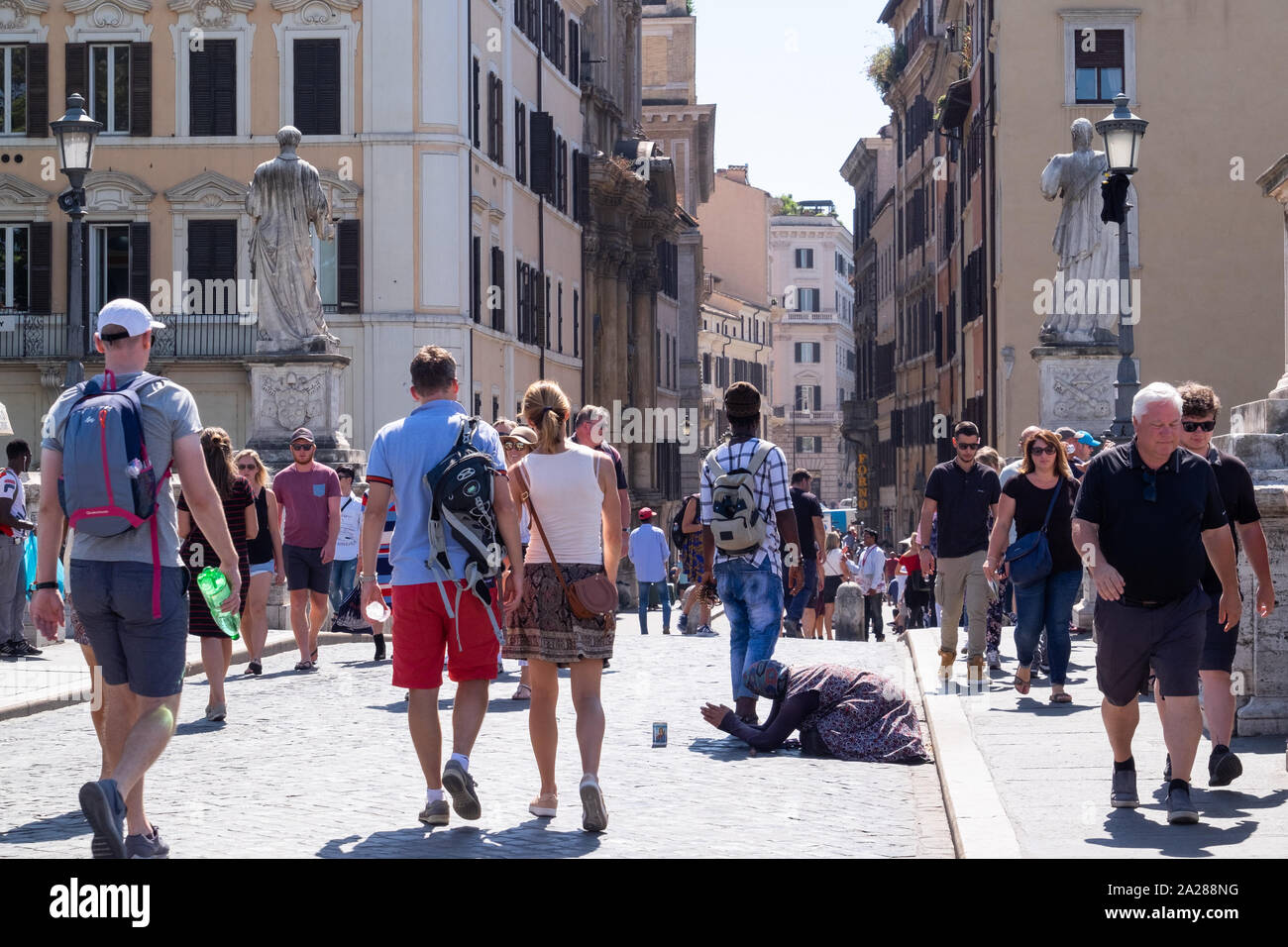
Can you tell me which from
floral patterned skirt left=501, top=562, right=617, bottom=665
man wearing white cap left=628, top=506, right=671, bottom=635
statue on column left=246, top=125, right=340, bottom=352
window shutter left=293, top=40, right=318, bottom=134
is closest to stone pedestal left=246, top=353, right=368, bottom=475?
statue on column left=246, top=125, right=340, bottom=352

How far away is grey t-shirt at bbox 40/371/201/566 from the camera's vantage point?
25.6ft

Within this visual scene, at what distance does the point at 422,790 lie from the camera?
10.0 metres

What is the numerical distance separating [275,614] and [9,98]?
23.1 metres

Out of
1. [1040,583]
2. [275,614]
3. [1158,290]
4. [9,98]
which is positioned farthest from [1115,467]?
[9,98]

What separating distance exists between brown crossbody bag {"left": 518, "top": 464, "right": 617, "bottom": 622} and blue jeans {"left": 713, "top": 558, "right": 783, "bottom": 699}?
3.04 metres

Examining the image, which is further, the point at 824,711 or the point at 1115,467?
the point at 824,711

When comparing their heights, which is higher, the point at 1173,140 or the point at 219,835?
the point at 1173,140

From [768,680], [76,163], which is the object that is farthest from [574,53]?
[768,680]

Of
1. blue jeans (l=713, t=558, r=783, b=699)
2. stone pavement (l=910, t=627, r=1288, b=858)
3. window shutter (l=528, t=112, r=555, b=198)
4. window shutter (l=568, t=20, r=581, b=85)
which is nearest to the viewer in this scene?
stone pavement (l=910, t=627, r=1288, b=858)

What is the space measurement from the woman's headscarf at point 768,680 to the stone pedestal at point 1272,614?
243cm

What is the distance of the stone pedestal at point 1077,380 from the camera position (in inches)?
965

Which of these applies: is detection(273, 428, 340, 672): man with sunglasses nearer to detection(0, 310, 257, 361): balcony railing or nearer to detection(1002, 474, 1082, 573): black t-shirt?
detection(1002, 474, 1082, 573): black t-shirt
